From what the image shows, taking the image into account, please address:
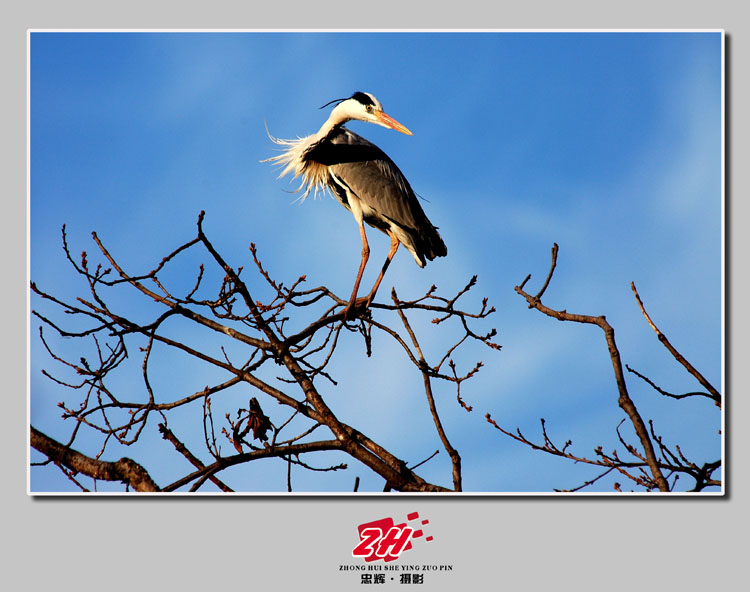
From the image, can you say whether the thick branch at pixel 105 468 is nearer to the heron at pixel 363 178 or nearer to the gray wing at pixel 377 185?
the heron at pixel 363 178

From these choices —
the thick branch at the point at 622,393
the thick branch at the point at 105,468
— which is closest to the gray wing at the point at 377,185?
the thick branch at the point at 622,393

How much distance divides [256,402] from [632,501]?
132 cm

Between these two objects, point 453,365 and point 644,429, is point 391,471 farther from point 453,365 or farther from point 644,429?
point 644,429

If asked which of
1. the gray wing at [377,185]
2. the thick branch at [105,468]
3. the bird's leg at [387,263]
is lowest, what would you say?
the thick branch at [105,468]

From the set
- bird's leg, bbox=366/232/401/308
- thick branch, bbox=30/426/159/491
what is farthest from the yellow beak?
thick branch, bbox=30/426/159/491

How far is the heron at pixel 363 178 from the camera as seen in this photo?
3.60 m

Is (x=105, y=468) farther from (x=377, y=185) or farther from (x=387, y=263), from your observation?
(x=377, y=185)

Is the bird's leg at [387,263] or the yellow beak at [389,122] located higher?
the yellow beak at [389,122]

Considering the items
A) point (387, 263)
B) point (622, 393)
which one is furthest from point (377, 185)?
point (622, 393)

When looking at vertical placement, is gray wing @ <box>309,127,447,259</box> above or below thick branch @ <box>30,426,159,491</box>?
above

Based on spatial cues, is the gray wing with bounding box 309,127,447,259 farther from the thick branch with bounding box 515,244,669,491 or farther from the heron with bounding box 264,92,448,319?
the thick branch with bounding box 515,244,669,491

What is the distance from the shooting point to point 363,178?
12.2 feet

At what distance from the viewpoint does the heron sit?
3602 mm
